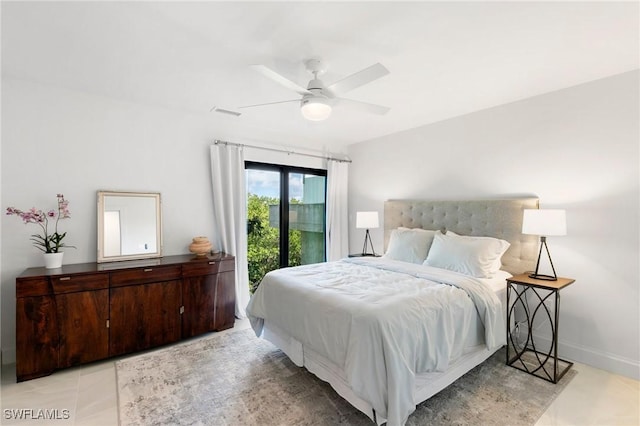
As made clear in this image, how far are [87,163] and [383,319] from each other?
3329mm

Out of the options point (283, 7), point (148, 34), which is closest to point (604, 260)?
point (283, 7)

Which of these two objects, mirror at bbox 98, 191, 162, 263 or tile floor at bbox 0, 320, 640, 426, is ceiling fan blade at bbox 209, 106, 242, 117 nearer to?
mirror at bbox 98, 191, 162, 263

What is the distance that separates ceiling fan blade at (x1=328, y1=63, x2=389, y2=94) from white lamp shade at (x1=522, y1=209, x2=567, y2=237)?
76.3 inches

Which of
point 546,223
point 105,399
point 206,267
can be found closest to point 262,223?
point 206,267

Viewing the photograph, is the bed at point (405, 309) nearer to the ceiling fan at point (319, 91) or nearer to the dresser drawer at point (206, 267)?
the dresser drawer at point (206, 267)

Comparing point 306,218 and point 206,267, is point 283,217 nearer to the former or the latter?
point 306,218

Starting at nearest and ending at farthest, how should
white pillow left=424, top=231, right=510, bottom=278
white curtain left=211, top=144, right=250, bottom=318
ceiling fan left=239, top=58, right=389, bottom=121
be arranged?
1. ceiling fan left=239, top=58, right=389, bottom=121
2. white pillow left=424, top=231, right=510, bottom=278
3. white curtain left=211, top=144, right=250, bottom=318

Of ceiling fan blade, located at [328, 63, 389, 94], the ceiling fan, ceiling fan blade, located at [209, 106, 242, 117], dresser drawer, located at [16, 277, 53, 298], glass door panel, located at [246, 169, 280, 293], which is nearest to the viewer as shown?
ceiling fan blade, located at [328, 63, 389, 94]

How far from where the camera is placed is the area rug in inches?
76.4

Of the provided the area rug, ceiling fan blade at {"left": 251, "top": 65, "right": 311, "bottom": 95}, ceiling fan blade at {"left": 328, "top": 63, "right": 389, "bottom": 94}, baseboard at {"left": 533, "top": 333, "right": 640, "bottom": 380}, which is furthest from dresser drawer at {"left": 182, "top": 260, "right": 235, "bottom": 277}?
baseboard at {"left": 533, "top": 333, "right": 640, "bottom": 380}

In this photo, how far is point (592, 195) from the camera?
104 inches

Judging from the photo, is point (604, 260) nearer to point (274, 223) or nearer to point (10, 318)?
point (274, 223)

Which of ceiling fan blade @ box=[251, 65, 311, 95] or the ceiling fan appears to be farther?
the ceiling fan

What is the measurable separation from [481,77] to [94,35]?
3092 mm
